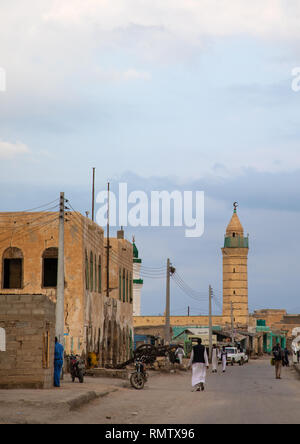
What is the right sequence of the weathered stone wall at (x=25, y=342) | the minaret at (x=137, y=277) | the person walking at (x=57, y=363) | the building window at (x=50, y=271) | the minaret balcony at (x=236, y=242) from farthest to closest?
the minaret balcony at (x=236, y=242), the minaret at (x=137, y=277), the building window at (x=50, y=271), the person walking at (x=57, y=363), the weathered stone wall at (x=25, y=342)

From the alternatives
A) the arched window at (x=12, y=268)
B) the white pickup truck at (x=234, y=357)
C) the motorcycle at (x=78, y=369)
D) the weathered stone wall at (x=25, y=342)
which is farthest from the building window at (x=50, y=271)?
the white pickup truck at (x=234, y=357)

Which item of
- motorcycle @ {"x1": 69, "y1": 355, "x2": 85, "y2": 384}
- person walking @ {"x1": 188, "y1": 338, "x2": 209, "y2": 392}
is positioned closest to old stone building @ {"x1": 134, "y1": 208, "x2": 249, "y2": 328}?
motorcycle @ {"x1": 69, "y1": 355, "x2": 85, "y2": 384}

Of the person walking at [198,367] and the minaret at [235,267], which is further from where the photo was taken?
the minaret at [235,267]

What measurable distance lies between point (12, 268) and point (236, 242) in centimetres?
8792

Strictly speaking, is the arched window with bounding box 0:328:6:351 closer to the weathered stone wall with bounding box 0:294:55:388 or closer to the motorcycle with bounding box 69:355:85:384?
the weathered stone wall with bounding box 0:294:55:388

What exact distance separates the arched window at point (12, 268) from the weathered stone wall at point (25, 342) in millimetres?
15908

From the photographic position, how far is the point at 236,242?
404 feet

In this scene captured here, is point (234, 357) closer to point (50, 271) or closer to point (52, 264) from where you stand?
point (50, 271)

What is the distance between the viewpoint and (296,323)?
4751 inches

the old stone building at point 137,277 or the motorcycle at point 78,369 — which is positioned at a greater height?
the old stone building at point 137,277

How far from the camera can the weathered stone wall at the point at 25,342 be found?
2058 centimetres

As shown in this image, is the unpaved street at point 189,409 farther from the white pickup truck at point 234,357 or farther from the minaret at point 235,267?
the minaret at point 235,267

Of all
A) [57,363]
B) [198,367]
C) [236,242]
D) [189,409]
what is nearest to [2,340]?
[57,363]
